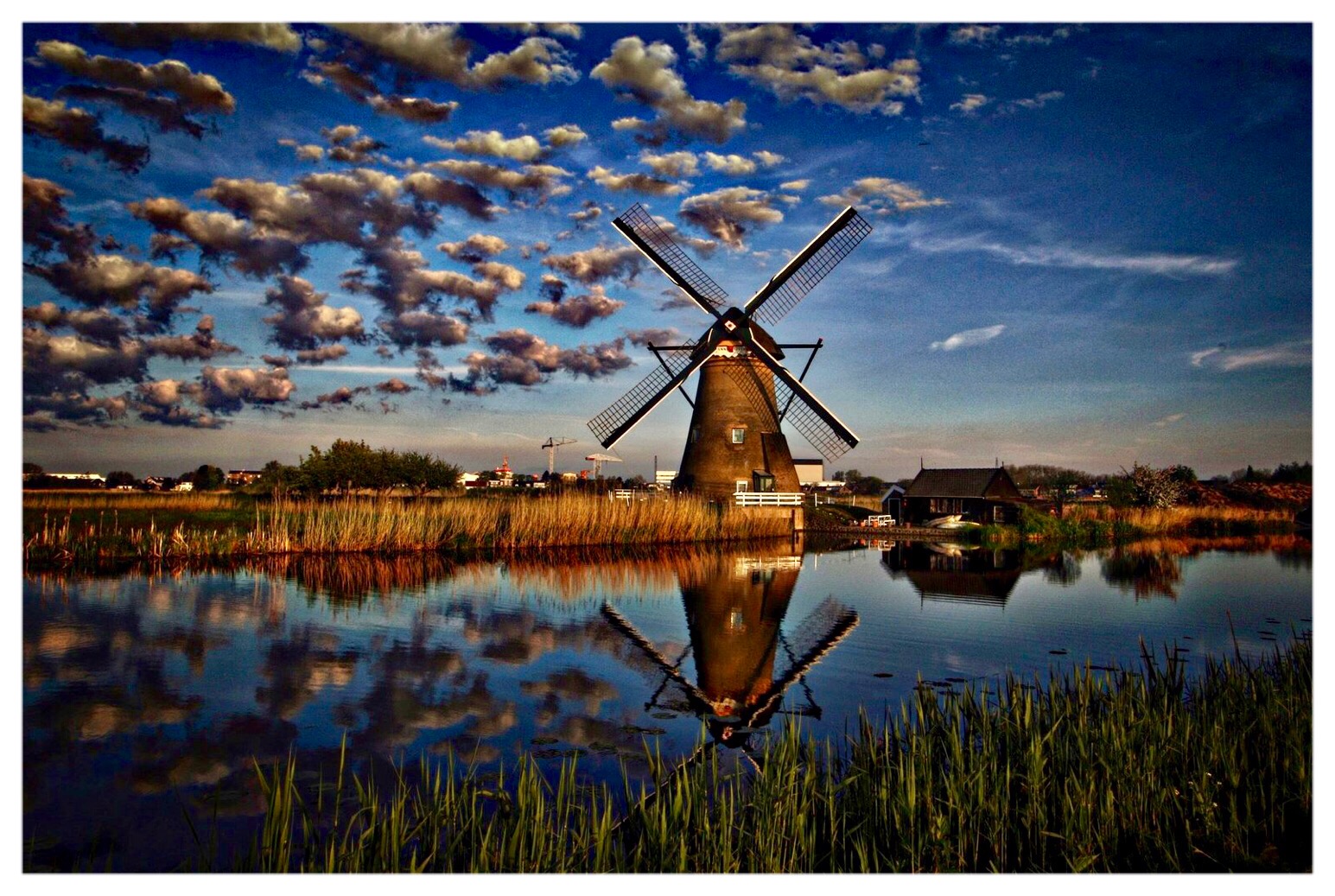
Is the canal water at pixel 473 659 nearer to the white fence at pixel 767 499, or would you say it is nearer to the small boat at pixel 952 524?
the white fence at pixel 767 499

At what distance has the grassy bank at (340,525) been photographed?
14703 millimetres

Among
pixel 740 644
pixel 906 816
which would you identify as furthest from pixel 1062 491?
pixel 906 816

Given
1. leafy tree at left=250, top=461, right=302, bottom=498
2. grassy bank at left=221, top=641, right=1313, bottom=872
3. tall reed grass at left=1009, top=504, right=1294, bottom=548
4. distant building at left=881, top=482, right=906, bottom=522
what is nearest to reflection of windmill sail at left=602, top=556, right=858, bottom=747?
grassy bank at left=221, top=641, right=1313, bottom=872

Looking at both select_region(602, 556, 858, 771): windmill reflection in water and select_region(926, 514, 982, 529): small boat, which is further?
Result: select_region(926, 514, 982, 529): small boat

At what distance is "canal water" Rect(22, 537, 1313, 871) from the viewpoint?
483cm

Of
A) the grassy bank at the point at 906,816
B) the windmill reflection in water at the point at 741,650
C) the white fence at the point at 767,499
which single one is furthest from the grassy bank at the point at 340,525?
the grassy bank at the point at 906,816

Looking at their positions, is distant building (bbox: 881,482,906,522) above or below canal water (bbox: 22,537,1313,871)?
above

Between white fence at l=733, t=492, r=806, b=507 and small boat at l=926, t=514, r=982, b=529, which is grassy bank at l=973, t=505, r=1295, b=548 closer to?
small boat at l=926, t=514, r=982, b=529

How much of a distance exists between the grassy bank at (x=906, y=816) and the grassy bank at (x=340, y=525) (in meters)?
13.0

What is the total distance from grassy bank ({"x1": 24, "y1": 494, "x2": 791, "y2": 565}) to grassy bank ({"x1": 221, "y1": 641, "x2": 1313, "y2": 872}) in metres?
13.0

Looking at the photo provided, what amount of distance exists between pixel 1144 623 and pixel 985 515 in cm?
2189

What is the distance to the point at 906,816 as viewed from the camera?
12.1 ft

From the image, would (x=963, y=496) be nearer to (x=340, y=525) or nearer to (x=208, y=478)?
(x=340, y=525)

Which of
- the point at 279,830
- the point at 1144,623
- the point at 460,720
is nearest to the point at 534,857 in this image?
the point at 279,830
